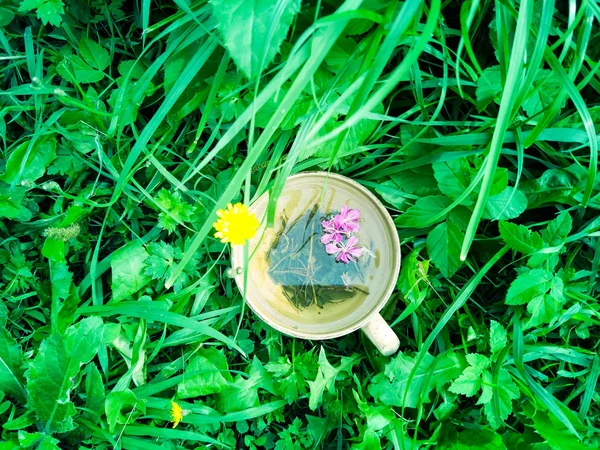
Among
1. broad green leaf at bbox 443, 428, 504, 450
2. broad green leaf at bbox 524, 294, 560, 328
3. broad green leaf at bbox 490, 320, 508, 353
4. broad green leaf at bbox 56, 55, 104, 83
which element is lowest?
broad green leaf at bbox 443, 428, 504, 450

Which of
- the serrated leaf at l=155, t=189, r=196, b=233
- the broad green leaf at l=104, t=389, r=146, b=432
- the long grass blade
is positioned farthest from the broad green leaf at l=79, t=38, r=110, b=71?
the long grass blade

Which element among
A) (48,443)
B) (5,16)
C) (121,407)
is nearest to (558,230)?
(121,407)

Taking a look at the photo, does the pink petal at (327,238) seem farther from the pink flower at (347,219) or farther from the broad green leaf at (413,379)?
the broad green leaf at (413,379)

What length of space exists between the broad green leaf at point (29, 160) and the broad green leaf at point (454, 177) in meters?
0.75

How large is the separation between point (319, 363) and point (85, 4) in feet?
2.82

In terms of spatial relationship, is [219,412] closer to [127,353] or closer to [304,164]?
[127,353]

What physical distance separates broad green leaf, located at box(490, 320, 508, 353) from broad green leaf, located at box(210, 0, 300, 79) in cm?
67

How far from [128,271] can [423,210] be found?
23.3 inches

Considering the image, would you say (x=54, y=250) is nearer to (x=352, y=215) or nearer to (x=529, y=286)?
(x=352, y=215)

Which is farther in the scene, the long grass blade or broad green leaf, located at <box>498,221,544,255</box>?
broad green leaf, located at <box>498,221,544,255</box>

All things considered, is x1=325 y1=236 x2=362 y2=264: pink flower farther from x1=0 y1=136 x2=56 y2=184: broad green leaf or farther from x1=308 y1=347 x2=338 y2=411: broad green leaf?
x1=0 y1=136 x2=56 y2=184: broad green leaf

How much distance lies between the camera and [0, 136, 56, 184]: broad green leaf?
101 centimetres

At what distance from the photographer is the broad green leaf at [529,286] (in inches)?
38.4

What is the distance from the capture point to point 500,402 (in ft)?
3.29
